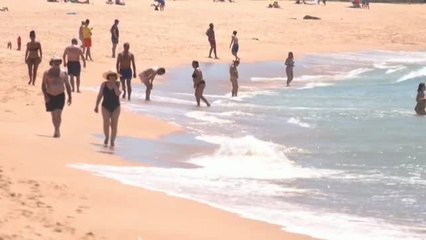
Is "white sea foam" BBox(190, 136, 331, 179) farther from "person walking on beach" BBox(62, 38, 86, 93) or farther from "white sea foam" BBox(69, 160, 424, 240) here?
"person walking on beach" BBox(62, 38, 86, 93)

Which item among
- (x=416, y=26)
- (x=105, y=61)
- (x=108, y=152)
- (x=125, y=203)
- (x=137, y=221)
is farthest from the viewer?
(x=416, y=26)

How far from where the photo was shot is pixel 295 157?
14.2 metres

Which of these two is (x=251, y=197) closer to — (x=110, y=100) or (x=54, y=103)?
(x=110, y=100)

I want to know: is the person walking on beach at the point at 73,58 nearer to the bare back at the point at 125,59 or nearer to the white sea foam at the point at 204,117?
the bare back at the point at 125,59

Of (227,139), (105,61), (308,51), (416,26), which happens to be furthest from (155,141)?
(416,26)

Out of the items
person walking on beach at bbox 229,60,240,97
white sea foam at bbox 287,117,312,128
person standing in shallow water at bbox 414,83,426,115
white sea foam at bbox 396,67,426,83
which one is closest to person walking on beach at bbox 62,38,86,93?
white sea foam at bbox 287,117,312,128

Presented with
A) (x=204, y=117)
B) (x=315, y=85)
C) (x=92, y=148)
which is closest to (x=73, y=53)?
(x=204, y=117)

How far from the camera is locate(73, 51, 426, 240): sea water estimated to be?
10109 mm

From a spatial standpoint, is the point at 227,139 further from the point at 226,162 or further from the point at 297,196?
the point at 297,196

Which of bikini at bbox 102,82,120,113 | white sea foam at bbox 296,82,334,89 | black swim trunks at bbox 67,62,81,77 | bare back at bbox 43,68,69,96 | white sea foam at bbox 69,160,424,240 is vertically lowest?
white sea foam at bbox 296,82,334,89

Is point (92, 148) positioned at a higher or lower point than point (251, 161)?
higher

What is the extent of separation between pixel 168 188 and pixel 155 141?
420cm

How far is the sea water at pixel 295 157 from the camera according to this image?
33.2 ft

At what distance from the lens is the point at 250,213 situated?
31.9ft
